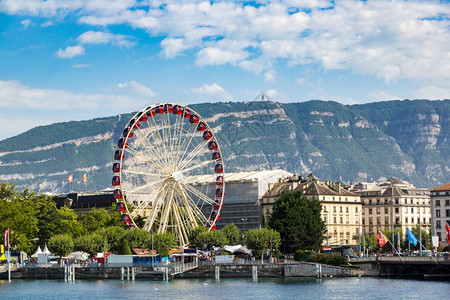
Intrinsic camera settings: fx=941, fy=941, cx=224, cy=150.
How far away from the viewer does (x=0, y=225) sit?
147500 mm

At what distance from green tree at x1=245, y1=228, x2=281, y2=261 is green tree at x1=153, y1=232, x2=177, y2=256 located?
11591mm

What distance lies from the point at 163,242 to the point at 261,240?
47.5ft

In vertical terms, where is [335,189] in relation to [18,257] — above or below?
above

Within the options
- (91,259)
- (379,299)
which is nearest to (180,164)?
(91,259)

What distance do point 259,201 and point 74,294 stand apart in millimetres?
95409

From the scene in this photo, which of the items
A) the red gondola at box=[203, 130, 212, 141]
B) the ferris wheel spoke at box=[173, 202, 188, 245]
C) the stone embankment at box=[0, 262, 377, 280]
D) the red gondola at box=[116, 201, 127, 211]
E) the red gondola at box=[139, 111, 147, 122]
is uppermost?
the red gondola at box=[139, 111, 147, 122]

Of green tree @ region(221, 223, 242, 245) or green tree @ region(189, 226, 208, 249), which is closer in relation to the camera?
green tree @ region(189, 226, 208, 249)

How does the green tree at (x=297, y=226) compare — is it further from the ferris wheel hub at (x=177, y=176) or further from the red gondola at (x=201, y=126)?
the ferris wheel hub at (x=177, y=176)

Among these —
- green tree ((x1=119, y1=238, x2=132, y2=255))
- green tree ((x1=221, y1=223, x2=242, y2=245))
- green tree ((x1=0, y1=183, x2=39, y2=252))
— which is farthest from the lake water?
green tree ((x1=221, y1=223, x2=242, y2=245))

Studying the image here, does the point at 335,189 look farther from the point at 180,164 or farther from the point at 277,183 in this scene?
the point at 180,164

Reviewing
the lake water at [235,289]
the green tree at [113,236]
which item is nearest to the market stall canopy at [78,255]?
the green tree at [113,236]

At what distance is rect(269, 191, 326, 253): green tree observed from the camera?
145750mm

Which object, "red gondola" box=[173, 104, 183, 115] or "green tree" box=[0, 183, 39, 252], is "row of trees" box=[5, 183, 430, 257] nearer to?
"green tree" box=[0, 183, 39, 252]

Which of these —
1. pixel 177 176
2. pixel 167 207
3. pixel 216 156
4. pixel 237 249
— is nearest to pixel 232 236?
pixel 237 249
